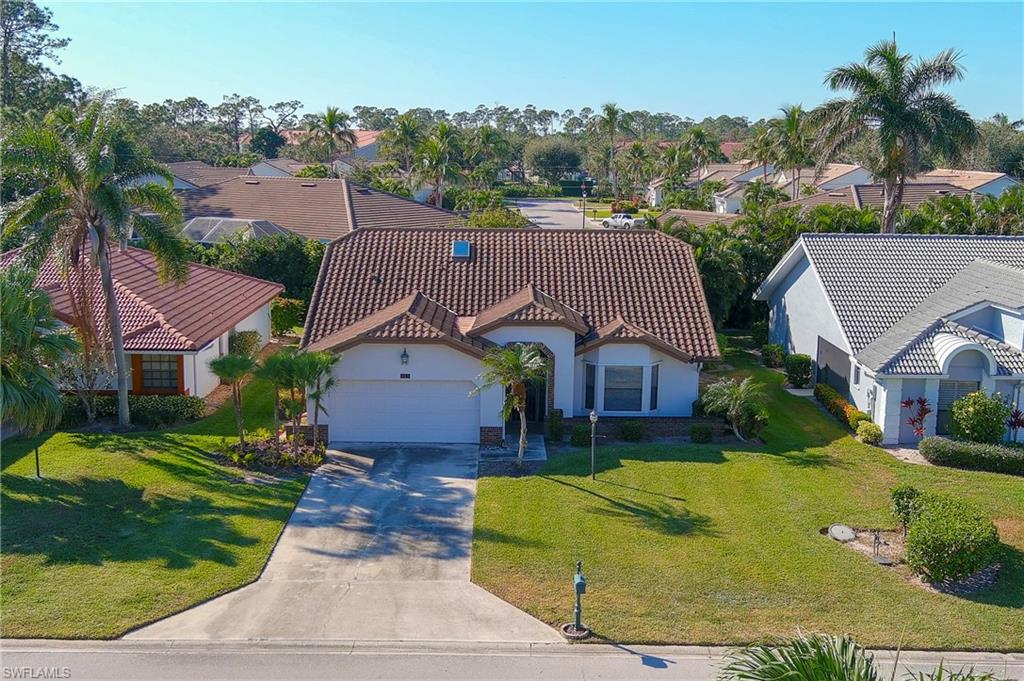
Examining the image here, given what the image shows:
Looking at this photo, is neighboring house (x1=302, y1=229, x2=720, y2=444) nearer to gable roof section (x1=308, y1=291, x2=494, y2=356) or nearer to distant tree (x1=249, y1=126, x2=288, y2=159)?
gable roof section (x1=308, y1=291, x2=494, y2=356)

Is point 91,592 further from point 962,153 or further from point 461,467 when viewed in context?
point 962,153

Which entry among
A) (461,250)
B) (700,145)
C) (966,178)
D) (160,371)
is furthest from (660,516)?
(700,145)

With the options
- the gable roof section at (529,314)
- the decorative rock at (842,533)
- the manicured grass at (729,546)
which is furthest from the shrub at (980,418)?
the gable roof section at (529,314)

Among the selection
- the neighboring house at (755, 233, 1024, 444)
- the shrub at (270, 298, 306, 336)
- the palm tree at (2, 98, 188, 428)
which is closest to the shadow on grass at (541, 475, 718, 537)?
the neighboring house at (755, 233, 1024, 444)

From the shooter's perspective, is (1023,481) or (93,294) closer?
(1023,481)

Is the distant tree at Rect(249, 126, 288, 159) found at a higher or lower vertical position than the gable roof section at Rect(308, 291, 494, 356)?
higher

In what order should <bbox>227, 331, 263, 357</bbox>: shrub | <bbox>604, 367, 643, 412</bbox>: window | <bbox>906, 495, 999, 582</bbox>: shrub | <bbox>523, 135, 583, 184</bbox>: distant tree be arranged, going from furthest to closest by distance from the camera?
<bbox>523, 135, 583, 184</bbox>: distant tree
<bbox>227, 331, 263, 357</bbox>: shrub
<bbox>604, 367, 643, 412</bbox>: window
<bbox>906, 495, 999, 582</bbox>: shrub

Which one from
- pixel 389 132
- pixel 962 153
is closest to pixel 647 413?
pixel 962 153
